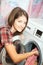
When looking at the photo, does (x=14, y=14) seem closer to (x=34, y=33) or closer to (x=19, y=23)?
(x=19, y=23)

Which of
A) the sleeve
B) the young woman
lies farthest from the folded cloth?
the sleeve

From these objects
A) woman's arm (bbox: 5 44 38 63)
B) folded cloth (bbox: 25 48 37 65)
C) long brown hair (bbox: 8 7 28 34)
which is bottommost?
folded cloth (bbox: 25 48 37 65)

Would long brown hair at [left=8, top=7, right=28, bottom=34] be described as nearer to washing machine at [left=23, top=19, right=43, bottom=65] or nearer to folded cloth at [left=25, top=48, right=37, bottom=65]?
washing machine at [left=23, top=19, right=43, bottom=65]

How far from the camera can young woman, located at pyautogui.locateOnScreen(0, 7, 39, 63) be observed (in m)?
1.06

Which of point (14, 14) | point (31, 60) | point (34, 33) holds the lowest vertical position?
point (31, 60)

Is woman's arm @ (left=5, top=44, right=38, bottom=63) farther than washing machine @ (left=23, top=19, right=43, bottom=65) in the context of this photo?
No

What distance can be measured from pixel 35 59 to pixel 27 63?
6 centimetres

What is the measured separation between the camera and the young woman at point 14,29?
1.06m

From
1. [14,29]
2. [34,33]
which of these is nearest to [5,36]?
[14,29]

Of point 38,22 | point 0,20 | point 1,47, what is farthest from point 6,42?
point 38,22

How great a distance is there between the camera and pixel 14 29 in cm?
112

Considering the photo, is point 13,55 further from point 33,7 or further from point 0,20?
point 33,7

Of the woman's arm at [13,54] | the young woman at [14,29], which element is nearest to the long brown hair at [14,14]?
the young woman at [14,29]

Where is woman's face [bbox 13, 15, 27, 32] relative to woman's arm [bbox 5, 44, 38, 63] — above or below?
above
